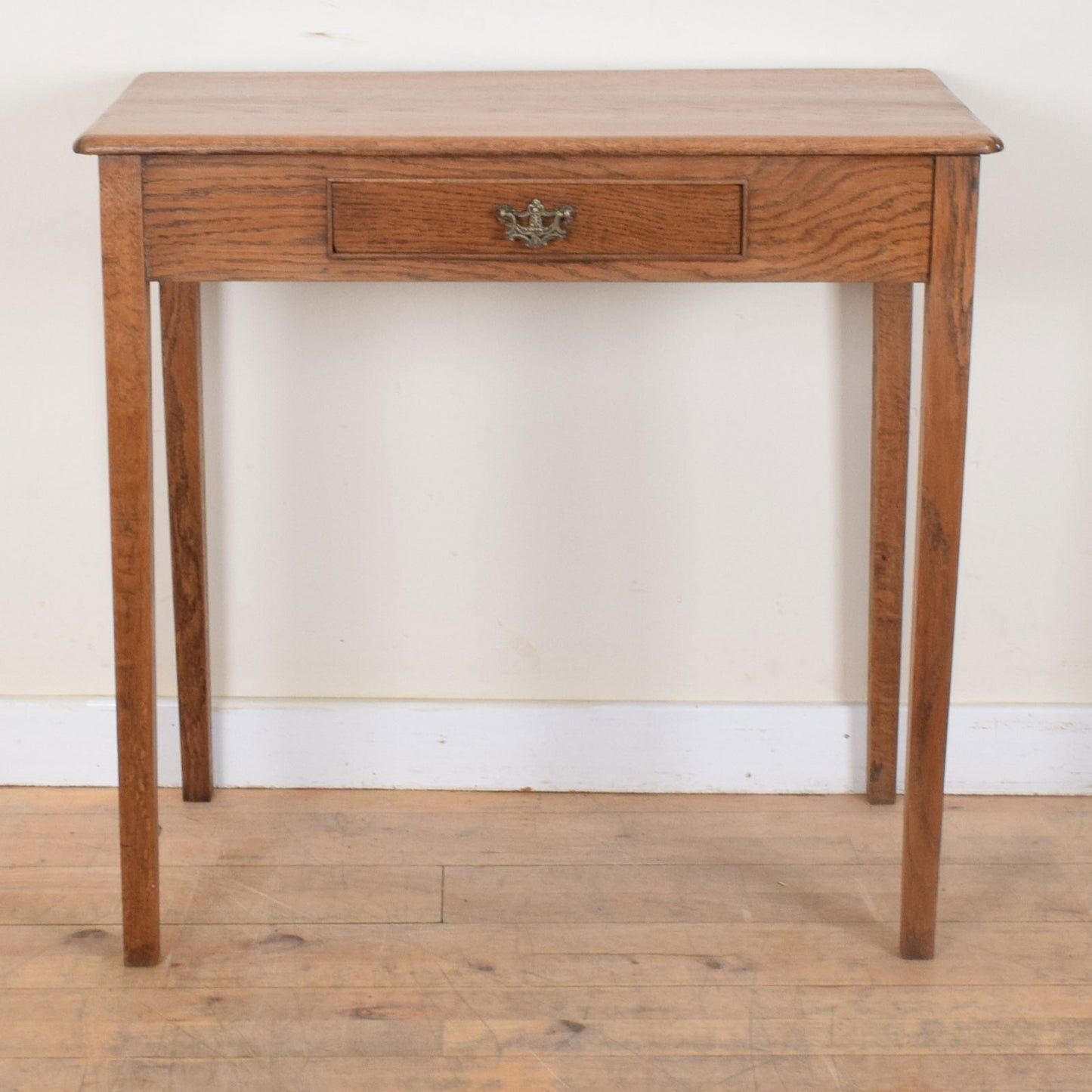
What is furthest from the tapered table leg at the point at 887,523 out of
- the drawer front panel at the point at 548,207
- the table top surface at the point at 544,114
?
the drawer front panel at the point at 548,207

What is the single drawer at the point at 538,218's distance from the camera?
146cm

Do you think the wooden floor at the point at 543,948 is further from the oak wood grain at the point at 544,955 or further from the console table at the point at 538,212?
the console table at the point at 538,212

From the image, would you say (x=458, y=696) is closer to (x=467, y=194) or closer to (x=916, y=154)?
(x=467, y=194)

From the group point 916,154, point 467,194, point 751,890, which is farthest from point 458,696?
point 916,154

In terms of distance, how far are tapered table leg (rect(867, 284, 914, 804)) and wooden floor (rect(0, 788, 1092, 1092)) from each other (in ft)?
0.34

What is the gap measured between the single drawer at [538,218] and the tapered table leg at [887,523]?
48 centimetres

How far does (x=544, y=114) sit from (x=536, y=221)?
0.55 ft

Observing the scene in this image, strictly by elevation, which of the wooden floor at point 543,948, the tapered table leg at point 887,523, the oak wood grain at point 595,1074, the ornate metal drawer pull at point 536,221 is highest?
the ornate metal drawer pull at point 536,221

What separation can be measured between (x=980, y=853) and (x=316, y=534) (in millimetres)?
946

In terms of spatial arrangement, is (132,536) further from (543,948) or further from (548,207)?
(543,948)

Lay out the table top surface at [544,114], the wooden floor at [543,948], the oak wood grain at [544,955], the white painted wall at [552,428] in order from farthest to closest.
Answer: the white painted wall at [552,428] → the oak wood grain at [544,955] → the wooden floor at [543,948] → the table top surface at [544,114]

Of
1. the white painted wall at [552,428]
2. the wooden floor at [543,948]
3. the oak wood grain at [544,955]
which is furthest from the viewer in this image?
the white painted wall at [552,428]

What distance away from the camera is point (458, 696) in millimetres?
2104

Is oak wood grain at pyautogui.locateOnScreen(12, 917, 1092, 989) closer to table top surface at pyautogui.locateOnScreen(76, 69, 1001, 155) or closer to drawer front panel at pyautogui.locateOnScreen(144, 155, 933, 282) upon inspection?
drawer front panel at pyautogui.locateOnScreen(144, 155, 933, 282)
